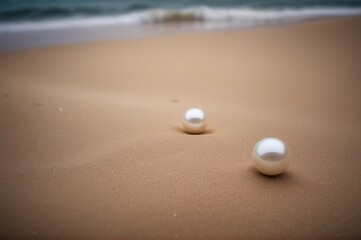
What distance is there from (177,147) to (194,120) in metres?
0.23

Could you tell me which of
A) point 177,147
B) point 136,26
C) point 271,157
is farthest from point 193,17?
point 271,157

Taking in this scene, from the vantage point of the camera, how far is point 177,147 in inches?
69.4

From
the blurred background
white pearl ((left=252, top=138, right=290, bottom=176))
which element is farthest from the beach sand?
the blurred background

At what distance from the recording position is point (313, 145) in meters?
1.86

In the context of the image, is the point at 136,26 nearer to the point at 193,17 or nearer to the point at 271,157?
the point at 193,17

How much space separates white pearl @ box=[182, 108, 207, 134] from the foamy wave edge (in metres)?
6.07

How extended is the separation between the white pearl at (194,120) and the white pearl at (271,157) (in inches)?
20.4

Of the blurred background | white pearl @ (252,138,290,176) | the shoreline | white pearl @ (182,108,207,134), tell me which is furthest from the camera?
the blurred background

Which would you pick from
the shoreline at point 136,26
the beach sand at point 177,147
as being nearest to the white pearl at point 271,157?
the beach sand at point 177,147

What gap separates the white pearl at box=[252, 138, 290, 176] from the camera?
4.65 ft

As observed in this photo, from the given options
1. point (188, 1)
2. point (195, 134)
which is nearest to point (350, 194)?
point (195, 134)

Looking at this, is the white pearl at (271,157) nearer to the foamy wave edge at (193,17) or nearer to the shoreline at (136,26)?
the shoreline at (136,26)

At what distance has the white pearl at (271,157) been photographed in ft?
4.65

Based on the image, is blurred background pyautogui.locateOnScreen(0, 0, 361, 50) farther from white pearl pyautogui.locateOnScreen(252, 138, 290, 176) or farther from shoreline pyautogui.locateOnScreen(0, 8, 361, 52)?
white pearl pyautogui.locateOnScreen(252, 138, 290, 176)
